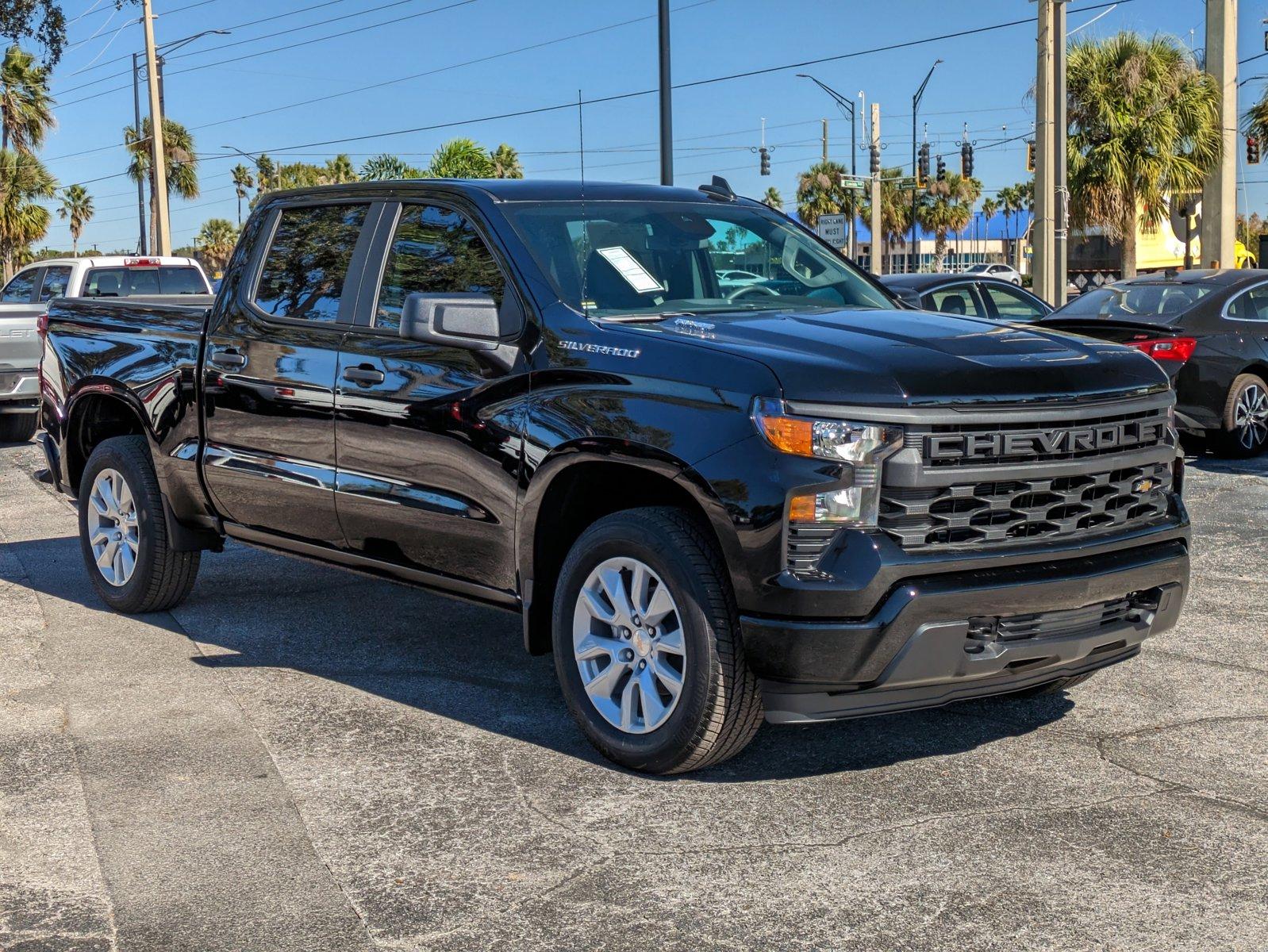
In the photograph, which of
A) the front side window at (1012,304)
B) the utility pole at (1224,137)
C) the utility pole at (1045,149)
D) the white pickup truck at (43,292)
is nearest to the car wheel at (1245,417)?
the front side window at (1012,304)

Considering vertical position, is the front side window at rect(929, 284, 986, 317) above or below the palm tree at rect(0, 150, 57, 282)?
below

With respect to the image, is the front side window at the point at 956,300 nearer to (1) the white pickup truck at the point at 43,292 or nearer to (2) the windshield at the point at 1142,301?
(2) the windshield at the point at 1142,301

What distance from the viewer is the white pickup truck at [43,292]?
15047 millimetres

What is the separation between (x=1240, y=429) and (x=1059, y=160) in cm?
1129

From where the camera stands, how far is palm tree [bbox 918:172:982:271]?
8938 centimetres

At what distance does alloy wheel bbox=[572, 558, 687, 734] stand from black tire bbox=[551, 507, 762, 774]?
4 centimetres

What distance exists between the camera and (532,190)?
5.73m

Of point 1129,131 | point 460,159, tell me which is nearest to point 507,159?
point 460,159

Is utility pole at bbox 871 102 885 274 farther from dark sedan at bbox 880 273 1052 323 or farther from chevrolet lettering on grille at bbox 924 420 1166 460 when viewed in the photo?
chevrolet lettering on grille at bbox 924 420 1166 460

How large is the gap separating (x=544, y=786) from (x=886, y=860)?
3.84 ft

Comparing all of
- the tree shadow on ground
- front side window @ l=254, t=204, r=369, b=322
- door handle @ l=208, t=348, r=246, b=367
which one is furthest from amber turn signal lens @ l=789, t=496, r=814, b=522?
door handle @ l=208, t=348, r=246, b=367

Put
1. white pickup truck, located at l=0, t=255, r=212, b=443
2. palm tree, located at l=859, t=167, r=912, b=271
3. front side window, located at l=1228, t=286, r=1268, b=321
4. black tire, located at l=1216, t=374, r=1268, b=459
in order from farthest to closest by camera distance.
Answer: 1. palm tree, located at l=859, t=167, r=912, b=271
2. white pickup truck, located at l=0, t=255, r=212, b=443
3. front side window, located at l=1228, t=286, r=1268, b=321
4. black tire, located at l=1216, t=374, r=1268, b=459

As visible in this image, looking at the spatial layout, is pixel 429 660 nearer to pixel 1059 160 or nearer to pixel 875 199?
pixel 1059 160

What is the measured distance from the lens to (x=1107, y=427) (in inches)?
183
